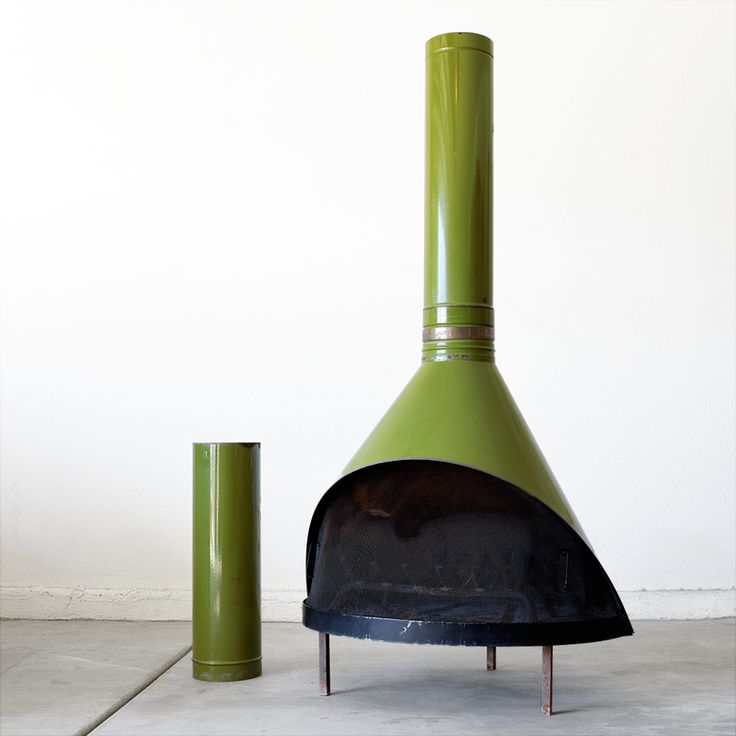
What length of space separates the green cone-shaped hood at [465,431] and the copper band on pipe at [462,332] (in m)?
0.07

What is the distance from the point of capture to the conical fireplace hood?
2445mm

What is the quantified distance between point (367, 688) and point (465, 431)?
0.85 meters

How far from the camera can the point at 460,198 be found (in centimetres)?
269

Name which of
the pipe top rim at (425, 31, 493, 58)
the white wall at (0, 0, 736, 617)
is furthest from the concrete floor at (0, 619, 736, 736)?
the pipe top rim at (425, 31, 493, 58)

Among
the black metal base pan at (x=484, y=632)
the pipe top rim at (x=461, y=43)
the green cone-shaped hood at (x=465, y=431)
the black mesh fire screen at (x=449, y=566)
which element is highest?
Result: the pipe top rim at (x=461, y=43)

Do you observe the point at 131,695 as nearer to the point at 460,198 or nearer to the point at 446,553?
the point at 446,553

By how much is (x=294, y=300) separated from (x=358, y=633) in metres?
1.78

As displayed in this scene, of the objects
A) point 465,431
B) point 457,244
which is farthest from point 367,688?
point 457,244

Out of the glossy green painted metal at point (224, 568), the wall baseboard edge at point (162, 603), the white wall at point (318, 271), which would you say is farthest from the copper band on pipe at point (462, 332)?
the wall baseboard edge at point (162, 603)

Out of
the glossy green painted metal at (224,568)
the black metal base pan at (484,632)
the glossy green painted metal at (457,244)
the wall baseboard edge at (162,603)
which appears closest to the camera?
the black metal base pan at (484,632)

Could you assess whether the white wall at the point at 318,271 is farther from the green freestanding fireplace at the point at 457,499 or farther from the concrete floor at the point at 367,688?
the green freestanding fireplace at the point at 457,499

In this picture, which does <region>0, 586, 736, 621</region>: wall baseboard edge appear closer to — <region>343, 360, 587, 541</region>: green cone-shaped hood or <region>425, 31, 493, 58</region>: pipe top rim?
<region>343, 360, 587, 541</region>: green cone-shaped hood

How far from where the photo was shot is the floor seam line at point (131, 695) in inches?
93.7

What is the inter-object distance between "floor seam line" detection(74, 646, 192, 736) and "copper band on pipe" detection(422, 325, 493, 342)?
1.29m
